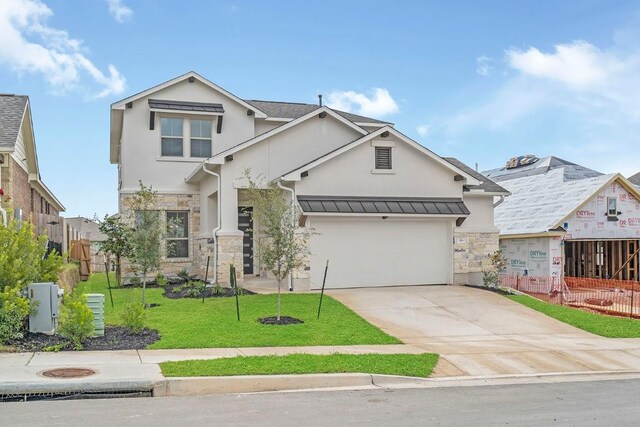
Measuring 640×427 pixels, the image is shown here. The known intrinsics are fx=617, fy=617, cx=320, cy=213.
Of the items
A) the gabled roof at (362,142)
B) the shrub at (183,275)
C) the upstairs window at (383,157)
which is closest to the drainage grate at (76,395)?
the gabled roof at (362,142)

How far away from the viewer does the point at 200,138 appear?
23109mm

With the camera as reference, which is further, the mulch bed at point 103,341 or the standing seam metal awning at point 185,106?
the standing seam metal awning at point 185,106

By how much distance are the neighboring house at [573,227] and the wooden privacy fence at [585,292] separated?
3.76 ft

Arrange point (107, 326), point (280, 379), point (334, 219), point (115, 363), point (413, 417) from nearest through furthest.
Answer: point (413, 417) → point (280, 379) → point (115, 363) → point (107, 326) → point (334, 219)

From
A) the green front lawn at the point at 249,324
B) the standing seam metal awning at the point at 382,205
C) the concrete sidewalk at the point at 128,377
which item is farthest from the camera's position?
the standing seam metal awning at the point at 382,205

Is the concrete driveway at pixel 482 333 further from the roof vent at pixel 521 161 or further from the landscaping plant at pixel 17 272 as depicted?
the roof vent at pixel 521 161

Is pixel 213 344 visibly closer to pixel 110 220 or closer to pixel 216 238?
pixel 216 238

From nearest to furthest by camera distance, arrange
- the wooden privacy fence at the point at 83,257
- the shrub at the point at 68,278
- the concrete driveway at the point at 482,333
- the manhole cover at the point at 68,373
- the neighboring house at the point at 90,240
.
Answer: the manhole cover at the point at 68,373 → the concrete driveway at the point at 482,333 → the shrub at the point at 68,278 → the wooden privacy fence at the point at 83,257 → the neighboring house at the point at 90,240

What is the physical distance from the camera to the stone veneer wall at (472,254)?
20.8m

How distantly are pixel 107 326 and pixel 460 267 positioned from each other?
11971mm

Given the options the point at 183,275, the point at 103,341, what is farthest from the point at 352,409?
the point at 183,275

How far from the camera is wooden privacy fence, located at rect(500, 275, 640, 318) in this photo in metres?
20.1

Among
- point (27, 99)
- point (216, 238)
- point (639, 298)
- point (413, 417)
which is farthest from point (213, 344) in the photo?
point (639, 298)

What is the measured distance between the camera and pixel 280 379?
9.21 meters
